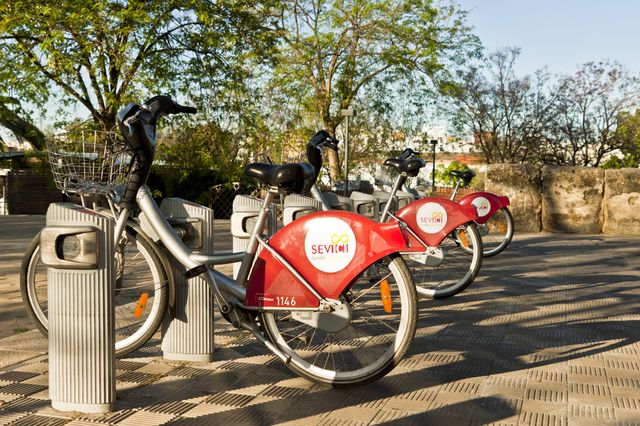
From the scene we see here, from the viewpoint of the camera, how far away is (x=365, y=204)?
7.18 metres

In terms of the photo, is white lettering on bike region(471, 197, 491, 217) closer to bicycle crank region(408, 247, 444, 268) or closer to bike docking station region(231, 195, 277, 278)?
bicycle crank region(408, 247, 444, 268)

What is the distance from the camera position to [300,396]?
3568 mm

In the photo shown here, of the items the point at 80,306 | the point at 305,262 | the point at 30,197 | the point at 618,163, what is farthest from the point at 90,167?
the point at 30,197

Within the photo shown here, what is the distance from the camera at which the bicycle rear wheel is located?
6.32 meters

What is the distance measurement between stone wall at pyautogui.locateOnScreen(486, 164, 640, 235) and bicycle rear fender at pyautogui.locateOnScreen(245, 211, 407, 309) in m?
11.2

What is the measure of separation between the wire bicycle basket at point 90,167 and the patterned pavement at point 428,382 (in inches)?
38.3

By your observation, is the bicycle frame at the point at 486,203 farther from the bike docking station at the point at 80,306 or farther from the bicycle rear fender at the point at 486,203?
the bike docking station at the point at 80,306

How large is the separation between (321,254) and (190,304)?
90 cm

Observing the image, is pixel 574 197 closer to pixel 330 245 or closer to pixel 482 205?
pixel 482 205

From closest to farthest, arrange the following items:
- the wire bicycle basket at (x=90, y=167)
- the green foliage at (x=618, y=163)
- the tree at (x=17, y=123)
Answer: the wire bicycle basket at (x=90, y=167) → the tree at (x=17, y=123) → the green foliage at (x=618, y=163)

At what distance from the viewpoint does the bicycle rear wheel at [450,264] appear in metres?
6.32

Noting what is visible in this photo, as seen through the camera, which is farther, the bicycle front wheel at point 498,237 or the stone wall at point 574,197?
the stone wall at point 574,197

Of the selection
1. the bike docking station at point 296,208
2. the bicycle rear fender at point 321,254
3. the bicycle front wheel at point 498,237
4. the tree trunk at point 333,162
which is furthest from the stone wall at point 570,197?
the bicycle rear fender at point 321,254

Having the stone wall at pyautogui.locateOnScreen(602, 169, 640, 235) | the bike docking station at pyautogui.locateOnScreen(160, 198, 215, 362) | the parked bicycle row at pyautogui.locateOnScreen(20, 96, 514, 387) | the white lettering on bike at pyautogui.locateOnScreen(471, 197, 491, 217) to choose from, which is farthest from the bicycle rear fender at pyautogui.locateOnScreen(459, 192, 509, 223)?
the stone wall at pyautogui.locateOnScreen(602, 169, 640, 235)
